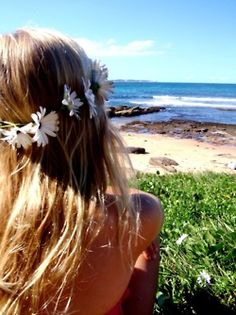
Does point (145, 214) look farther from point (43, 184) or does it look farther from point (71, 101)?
point (71, 101)

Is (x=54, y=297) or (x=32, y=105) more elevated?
(x=32, y=105)

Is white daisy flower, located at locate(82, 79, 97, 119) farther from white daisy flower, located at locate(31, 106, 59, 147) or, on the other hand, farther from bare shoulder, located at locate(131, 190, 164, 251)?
bare shoulder, located at locate(131, 190, 164, 251)

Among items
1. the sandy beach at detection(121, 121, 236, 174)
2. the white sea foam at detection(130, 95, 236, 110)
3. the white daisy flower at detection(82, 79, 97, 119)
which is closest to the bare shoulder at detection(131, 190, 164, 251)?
the white daisy flower at detection(82, 79, 97, 119)

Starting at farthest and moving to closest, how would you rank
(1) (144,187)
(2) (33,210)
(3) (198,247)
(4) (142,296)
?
1. (1) (144,187)
2. (3) (198,247)
3. (4) (142,296)
4. (2) (33,210)

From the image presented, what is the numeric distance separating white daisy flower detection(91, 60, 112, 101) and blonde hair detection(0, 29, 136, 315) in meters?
0.08

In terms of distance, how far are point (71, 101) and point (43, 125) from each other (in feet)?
0.45

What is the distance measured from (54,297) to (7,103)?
0.77 m

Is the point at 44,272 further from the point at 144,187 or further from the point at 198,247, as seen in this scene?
the point at 144,187

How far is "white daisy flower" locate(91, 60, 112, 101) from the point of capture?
220 centimetres

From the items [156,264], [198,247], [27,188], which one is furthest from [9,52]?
[198,247]

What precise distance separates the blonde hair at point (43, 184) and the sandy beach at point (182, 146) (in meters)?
9.22

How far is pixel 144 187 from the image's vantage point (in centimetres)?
640

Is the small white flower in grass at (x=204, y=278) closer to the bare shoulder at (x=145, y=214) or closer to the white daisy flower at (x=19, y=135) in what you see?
the bare shoulder at (x=145, y=214)

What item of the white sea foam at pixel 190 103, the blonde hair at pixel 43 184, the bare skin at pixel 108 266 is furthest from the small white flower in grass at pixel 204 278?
the white sea foam at pixel 190 103
